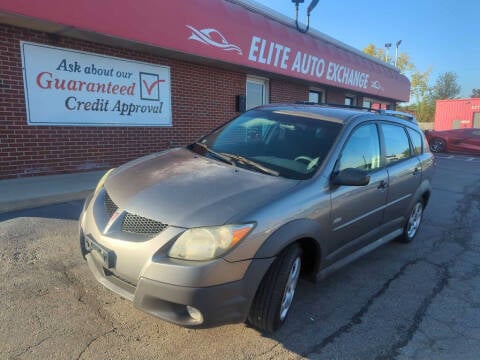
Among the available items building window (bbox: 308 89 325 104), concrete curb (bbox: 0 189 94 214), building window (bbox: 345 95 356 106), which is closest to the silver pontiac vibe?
concrete curb (bbox: 0 189 94 214)

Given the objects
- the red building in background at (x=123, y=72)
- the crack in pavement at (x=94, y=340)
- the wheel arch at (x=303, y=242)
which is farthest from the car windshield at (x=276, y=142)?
the red building in background at (x=123, y=72)

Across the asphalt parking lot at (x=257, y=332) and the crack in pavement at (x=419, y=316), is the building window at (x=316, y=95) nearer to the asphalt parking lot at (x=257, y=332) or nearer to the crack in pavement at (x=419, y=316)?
the asphalt parking lot at (x=257, y=332)

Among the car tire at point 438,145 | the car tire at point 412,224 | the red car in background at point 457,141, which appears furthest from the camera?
the car tire at point 438,145

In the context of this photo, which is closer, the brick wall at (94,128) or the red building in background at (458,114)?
the brick wall at (94,128)

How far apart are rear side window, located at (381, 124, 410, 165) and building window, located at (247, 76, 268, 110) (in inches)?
272

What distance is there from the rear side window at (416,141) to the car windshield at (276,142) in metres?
1.86

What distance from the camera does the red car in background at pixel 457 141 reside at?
693 inches

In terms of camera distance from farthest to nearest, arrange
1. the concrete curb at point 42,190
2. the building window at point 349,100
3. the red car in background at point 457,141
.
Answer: the red car in background at point 457,141, the building window at point 349,100, the concrete curb at point 42,190

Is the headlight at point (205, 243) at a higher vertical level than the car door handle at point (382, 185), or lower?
lower

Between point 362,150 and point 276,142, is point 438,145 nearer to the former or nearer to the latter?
point 362,150

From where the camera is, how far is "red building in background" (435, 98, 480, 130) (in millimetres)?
30734

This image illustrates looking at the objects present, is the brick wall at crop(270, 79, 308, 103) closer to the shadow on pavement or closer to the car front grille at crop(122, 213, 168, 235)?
the shadow on pavement

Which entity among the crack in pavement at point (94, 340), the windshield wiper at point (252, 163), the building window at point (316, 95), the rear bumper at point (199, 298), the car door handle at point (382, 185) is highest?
the building window at point (316, 95)

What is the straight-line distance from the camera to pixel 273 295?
2.46 metres
